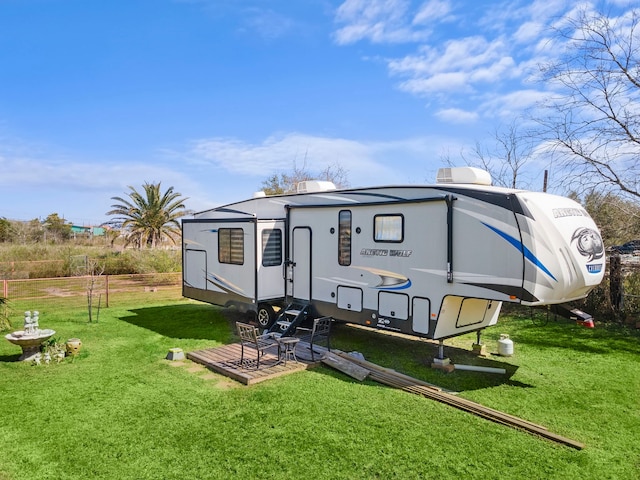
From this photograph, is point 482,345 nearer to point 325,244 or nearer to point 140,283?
point 325,244

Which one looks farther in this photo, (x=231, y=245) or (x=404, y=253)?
(x=231, y=245)

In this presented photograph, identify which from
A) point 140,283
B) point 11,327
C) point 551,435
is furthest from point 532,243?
point 140,283

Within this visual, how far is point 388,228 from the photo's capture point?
8.11m

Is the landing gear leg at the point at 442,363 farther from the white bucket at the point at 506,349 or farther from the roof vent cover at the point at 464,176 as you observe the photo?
the roof vent cover at the point at 464,176

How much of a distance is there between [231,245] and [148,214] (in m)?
17.1

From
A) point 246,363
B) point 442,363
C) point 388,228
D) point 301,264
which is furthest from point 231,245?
point 442,363

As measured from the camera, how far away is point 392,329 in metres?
7.97

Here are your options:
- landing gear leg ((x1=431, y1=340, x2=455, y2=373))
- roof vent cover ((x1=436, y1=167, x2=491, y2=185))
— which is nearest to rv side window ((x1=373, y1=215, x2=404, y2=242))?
roof vent cover ((x1=436, y1=167, x2=491, y2=185))

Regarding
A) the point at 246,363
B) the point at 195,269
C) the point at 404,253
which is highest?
the point at 404,253

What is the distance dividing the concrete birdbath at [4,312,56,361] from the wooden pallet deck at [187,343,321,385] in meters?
2.53

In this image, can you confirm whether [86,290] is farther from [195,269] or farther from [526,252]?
[526,252]

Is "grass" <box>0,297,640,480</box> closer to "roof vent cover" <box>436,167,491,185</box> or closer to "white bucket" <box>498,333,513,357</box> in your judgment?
"white bucket" <box>498,333,513,357</box>

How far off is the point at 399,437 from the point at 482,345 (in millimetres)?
4414

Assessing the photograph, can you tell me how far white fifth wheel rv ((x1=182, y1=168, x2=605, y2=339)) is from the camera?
6391 millimetres
